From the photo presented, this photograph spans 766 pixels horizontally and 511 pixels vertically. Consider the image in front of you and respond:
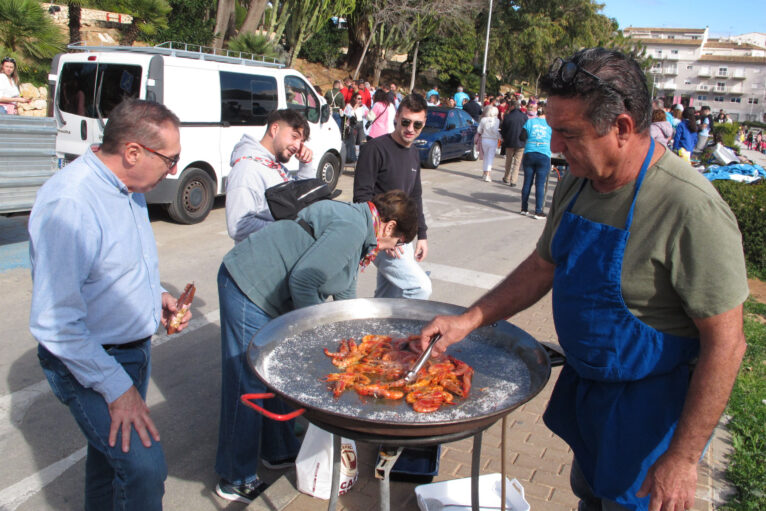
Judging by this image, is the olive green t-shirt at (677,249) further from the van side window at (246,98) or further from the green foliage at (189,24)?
the green foliage at (189,24)

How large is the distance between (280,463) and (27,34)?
53.8 feet

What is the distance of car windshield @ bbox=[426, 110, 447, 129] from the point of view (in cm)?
1791

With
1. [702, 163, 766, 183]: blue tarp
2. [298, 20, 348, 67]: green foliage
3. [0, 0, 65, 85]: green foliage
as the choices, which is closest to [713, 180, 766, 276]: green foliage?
[702, 163, 766, 183]: blue tarp

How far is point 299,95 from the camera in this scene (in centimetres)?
1141

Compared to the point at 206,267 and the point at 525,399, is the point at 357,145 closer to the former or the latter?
the point at 206,267

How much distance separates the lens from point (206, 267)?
288 inches

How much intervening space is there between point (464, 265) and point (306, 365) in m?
5.83

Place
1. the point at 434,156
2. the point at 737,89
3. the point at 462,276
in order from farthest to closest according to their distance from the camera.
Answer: the point at 737,89
the point at 434,156
the point at 462,276

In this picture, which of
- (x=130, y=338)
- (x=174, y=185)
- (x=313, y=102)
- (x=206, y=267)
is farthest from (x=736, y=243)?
(x=313, y=102)

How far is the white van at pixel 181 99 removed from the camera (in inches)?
333

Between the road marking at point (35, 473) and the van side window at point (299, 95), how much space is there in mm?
6857

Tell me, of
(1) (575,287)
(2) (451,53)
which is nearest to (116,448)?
(1) (575,287)

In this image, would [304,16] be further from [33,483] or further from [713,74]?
[713,74]

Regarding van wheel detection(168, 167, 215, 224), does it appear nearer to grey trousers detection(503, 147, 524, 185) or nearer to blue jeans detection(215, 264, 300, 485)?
blue jeans detection(215, 264, 300, 485)
